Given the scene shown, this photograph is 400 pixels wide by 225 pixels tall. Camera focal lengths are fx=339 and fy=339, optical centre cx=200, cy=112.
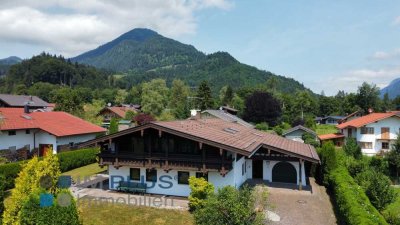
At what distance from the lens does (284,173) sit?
26828mm

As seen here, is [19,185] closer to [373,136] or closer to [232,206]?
[232,206]

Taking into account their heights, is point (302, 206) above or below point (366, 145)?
below

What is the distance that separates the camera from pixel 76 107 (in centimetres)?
6306

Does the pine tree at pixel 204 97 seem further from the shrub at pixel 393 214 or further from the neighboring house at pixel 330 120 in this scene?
the shrub at pixel 393 214

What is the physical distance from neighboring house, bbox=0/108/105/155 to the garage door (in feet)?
69.2

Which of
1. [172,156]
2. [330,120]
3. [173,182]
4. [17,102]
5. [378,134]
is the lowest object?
[173,182]

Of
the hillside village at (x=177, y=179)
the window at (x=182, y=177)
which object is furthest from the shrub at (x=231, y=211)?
the window at (x=182, y=177)

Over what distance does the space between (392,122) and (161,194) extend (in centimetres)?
3948

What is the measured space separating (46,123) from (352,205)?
3076 cm

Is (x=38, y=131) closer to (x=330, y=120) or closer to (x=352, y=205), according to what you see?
(x=352, y=205)

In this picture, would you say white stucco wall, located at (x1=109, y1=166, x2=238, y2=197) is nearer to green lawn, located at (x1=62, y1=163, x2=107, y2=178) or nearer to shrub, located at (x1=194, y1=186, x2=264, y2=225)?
green lawn, located at (x1=62, y1=163, x2=107, y2=178)

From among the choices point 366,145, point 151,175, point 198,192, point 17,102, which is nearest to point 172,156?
point 151,175

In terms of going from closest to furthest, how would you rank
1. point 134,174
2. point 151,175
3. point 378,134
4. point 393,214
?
point 393,214
point 151,175
point 134,174
point 378,134

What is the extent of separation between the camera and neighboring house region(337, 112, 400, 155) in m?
48.1
